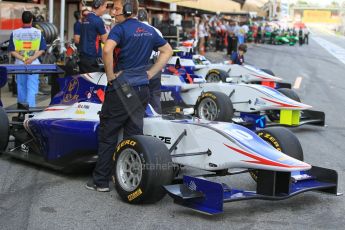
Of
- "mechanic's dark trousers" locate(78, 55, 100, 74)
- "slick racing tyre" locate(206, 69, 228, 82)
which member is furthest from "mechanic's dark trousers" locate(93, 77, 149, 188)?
"slick racing tyre" locate(206, 69, 228, 82)

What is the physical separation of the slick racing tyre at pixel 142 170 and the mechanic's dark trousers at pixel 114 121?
0.69 feet

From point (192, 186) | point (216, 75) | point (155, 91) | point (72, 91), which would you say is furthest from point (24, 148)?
point (216, 75)

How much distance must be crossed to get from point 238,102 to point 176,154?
4560 mm

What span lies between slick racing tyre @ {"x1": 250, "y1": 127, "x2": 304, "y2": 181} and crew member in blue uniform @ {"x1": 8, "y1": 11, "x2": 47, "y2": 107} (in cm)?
455

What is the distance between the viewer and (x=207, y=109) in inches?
387

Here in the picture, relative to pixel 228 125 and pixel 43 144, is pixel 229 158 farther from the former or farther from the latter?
pixel 43 144

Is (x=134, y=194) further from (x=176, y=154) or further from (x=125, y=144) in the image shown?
(x=176, y=154)

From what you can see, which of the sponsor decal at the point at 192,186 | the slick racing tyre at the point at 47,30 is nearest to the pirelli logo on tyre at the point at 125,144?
the sponsor decal at the point at 192,186

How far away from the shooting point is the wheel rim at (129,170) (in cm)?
552

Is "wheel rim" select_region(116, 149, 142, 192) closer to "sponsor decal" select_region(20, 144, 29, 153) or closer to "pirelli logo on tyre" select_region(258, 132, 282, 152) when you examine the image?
"pirelli logo on tyre" select_region(258, 132, 282, 152)

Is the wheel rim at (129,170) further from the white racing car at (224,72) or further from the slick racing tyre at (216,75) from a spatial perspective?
the slick racing tyre at (216,75)

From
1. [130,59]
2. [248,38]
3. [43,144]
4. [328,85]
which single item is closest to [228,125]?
[130,59]

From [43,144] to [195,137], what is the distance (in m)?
1.92

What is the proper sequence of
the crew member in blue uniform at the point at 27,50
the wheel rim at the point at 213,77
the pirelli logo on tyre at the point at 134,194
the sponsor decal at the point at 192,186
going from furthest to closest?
the wheel rim at the point at 213,77 → the crew member in blue uniform at the point at 27,50 → the pirelli logo on tyre at the point at 134,194 → the sponsor decal at the point at 192,186
